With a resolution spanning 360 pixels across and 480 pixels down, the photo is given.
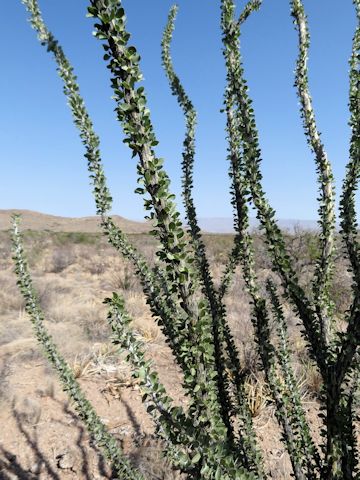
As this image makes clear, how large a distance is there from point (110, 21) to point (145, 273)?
1.61 meters

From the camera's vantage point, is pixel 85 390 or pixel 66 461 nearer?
pixel 66 461

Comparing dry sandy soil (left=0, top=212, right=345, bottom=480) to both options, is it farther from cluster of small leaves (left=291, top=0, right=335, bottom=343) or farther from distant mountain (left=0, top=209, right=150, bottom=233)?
distant mountain (left=0, top=209, right=150, bottom=233)

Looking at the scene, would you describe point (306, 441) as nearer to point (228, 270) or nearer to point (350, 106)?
point (228, 270)

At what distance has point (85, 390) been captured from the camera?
22.1ft

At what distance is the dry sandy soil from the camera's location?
507 cm

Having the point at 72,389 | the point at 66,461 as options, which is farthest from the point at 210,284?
the point at 66,461

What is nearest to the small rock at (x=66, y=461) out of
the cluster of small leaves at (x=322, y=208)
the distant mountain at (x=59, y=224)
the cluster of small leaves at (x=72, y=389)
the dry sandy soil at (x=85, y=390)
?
the dry sandy soil at (x=85, y=390)

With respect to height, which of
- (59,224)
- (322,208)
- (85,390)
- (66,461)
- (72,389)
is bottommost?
(66,461)

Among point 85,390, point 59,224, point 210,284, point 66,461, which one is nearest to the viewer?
point 210,284

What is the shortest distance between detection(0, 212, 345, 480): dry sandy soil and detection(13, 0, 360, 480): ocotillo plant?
2.33 metres

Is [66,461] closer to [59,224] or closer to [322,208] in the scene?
[322,208]

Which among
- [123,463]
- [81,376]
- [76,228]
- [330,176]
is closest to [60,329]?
[81,376]

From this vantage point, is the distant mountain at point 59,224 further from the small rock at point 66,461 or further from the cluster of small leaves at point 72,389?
the cluster of small leaves at point 72,389

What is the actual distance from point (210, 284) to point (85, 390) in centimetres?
466
